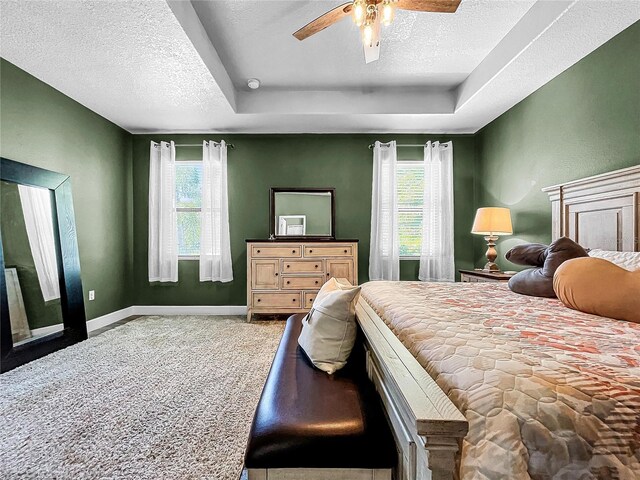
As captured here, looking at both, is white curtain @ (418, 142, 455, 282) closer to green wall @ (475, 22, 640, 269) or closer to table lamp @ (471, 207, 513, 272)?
green wall @ (475, 22, 640, 269)

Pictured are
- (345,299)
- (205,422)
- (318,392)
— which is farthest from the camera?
(205,422)

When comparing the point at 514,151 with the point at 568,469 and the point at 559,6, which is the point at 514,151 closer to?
the point at 559,6

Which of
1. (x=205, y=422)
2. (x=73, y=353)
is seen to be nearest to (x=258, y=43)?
(x=205, y=422)

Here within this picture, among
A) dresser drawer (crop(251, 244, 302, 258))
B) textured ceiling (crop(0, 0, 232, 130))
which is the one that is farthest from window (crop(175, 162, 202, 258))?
dresser drawer (crop(251, 244, 302, 258))

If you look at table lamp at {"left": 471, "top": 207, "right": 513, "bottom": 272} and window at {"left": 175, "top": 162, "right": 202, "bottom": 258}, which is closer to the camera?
table lamp at {"left": 471, "top": 207, "right": 513, "bottom": 272}

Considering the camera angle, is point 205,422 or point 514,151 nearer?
point 205,422

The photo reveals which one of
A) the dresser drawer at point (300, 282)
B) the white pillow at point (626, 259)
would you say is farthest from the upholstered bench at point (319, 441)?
the dresser drawer at point (300, 282)

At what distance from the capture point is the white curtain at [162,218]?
4438 millimetres

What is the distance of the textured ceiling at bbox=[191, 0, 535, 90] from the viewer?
252cm

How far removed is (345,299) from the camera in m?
1.50

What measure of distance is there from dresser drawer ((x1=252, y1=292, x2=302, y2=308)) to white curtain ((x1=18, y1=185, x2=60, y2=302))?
6.48 ft

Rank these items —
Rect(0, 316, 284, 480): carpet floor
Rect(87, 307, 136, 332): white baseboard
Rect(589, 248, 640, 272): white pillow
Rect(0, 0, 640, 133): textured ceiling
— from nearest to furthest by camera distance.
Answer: Rect(0, 316, 284, 480): carpet floor → Rect(589, 248, 640, 272): white pillow → Rect(0, 0, 640, 133): textured ceiling → Rect(87, 307, 136, 332): white baseboard

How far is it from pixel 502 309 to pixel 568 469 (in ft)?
3.08

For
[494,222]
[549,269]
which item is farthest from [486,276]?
[549,269]
